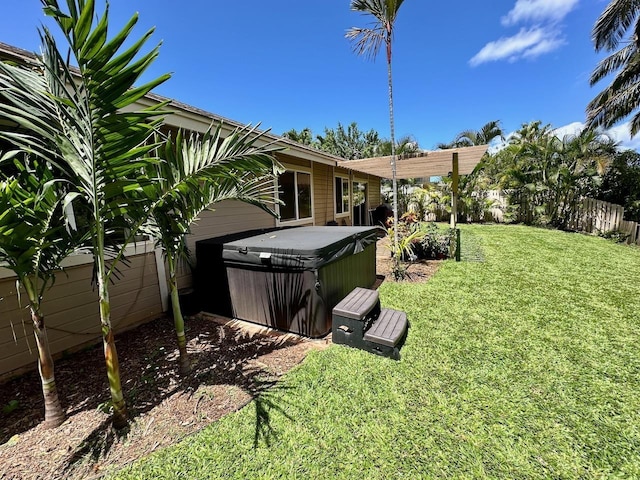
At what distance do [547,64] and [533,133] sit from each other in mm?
3174

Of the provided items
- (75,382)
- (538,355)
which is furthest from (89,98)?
(538,355)

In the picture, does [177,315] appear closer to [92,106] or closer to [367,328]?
[92,106]

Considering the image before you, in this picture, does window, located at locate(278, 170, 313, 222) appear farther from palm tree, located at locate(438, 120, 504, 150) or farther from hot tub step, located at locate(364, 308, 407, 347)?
palm tree, located at locate(438, 120, 504, 150)

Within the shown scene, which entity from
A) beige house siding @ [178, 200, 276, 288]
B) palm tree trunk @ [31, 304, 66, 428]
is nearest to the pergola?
beige house siding @ [178, 200, 276, 288]

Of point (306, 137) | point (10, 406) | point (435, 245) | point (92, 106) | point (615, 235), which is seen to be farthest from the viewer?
point (306, 137)

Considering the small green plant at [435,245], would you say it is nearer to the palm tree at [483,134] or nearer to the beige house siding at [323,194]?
the beige house siding at [323,194]

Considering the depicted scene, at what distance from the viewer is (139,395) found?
2.47 m

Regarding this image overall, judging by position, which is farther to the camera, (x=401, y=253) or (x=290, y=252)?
(x=401, y=253)

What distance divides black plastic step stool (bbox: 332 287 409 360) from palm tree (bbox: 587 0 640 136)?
14.6 m

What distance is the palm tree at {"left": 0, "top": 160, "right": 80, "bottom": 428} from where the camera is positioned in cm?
166

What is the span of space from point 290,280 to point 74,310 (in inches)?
106

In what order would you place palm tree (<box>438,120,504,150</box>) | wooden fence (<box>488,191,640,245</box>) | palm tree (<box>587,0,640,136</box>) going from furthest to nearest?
palm tree (<box>438,120,504,150</box>)
palm tree (<box>587,0,640,136</box>)
wooden fence (<box>488,191,640,245</box>)

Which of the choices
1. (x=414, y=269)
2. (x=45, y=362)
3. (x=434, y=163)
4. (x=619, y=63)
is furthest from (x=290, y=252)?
(x=619, y=63)

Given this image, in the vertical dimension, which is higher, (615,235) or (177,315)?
(177,315)
